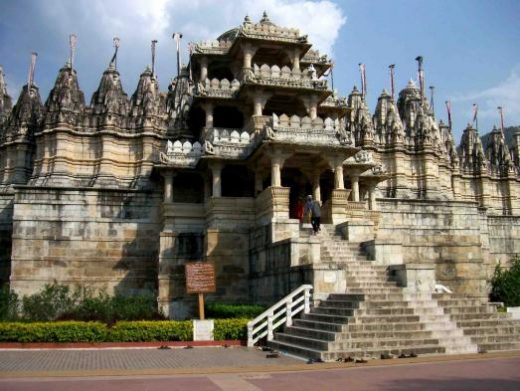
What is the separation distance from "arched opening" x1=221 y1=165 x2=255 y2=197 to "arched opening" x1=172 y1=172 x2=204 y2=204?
51.8 inches

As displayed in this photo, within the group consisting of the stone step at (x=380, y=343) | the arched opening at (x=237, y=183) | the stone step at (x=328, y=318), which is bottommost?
the stone step at (x=380, y=343)

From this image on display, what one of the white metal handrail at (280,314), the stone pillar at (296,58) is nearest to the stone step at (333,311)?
the white metal handrail at (280,314)

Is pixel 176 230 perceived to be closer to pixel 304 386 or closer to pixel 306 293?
pixel 306 293

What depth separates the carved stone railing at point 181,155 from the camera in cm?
2658

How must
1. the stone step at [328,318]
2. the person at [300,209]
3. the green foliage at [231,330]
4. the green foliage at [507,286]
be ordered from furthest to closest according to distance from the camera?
the green foliage at [507,286], the person at [300,209], the green foliage at [231,330], the stone step at [328,318]

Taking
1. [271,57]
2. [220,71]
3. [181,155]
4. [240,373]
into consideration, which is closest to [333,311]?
[240,373]

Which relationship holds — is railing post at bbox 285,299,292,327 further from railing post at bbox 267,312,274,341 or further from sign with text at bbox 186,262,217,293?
sign with text at bbox 186,262,217,293

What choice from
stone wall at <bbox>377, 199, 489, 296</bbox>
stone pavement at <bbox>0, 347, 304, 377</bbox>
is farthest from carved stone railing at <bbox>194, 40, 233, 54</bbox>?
stone pavement at <bbox>0, 347, 304, 377</bbox>

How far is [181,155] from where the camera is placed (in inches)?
1063

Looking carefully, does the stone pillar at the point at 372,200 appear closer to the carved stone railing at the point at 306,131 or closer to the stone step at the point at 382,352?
the carved stone railing at the point at 306,131

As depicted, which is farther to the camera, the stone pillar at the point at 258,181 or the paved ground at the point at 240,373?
the stone pillar at the point at 258,181

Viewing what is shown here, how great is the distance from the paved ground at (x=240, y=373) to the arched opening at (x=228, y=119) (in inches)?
694

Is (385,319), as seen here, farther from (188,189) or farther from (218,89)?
(218,89)

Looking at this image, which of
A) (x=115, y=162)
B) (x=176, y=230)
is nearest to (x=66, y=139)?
(x=115, y=162)
